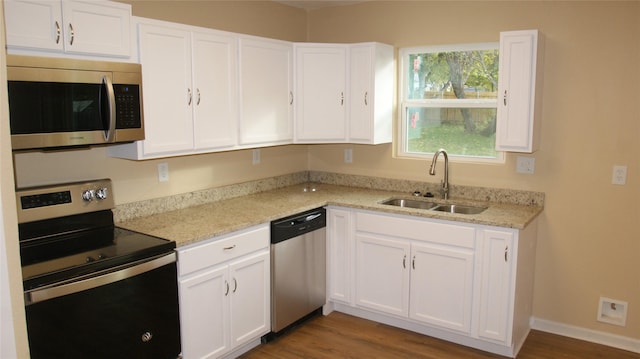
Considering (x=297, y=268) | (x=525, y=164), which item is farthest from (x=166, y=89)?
(x=525, y=164)

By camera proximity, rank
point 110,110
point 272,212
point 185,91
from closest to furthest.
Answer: point 110,110 < point 185,91 < point 272,212

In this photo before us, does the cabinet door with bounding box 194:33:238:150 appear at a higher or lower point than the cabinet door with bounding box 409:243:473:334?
higher

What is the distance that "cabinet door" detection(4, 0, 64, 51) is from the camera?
2.08 metres

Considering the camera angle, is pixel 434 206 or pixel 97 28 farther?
pixel 434 206

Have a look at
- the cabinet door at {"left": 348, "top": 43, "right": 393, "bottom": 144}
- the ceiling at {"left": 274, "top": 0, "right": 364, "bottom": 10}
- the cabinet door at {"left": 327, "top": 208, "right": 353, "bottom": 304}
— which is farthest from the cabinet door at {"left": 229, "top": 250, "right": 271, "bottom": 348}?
the ceiling at {"left": 274, "top": 0, "right": 364, "bottom": 10}

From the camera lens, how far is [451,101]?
12.4ft

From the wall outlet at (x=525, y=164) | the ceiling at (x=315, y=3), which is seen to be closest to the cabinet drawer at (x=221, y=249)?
the wall outlet at (x=525, y=164)

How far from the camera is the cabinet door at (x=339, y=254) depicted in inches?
142

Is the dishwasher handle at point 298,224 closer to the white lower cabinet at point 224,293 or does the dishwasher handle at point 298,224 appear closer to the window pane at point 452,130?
the white lower cabinet at point 224,293

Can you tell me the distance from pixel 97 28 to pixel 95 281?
3.97 ft

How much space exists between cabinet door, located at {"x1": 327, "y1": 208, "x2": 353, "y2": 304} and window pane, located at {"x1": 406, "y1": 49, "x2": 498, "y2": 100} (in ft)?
3.89

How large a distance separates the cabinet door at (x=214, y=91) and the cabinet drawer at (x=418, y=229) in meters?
1.09

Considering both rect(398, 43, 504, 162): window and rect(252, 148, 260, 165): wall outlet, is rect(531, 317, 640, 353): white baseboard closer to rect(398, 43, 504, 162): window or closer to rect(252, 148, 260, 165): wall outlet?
rect(398, 43, 504, 162): window

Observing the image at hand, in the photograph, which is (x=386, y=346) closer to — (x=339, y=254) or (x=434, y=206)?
(x=339, y=254)
